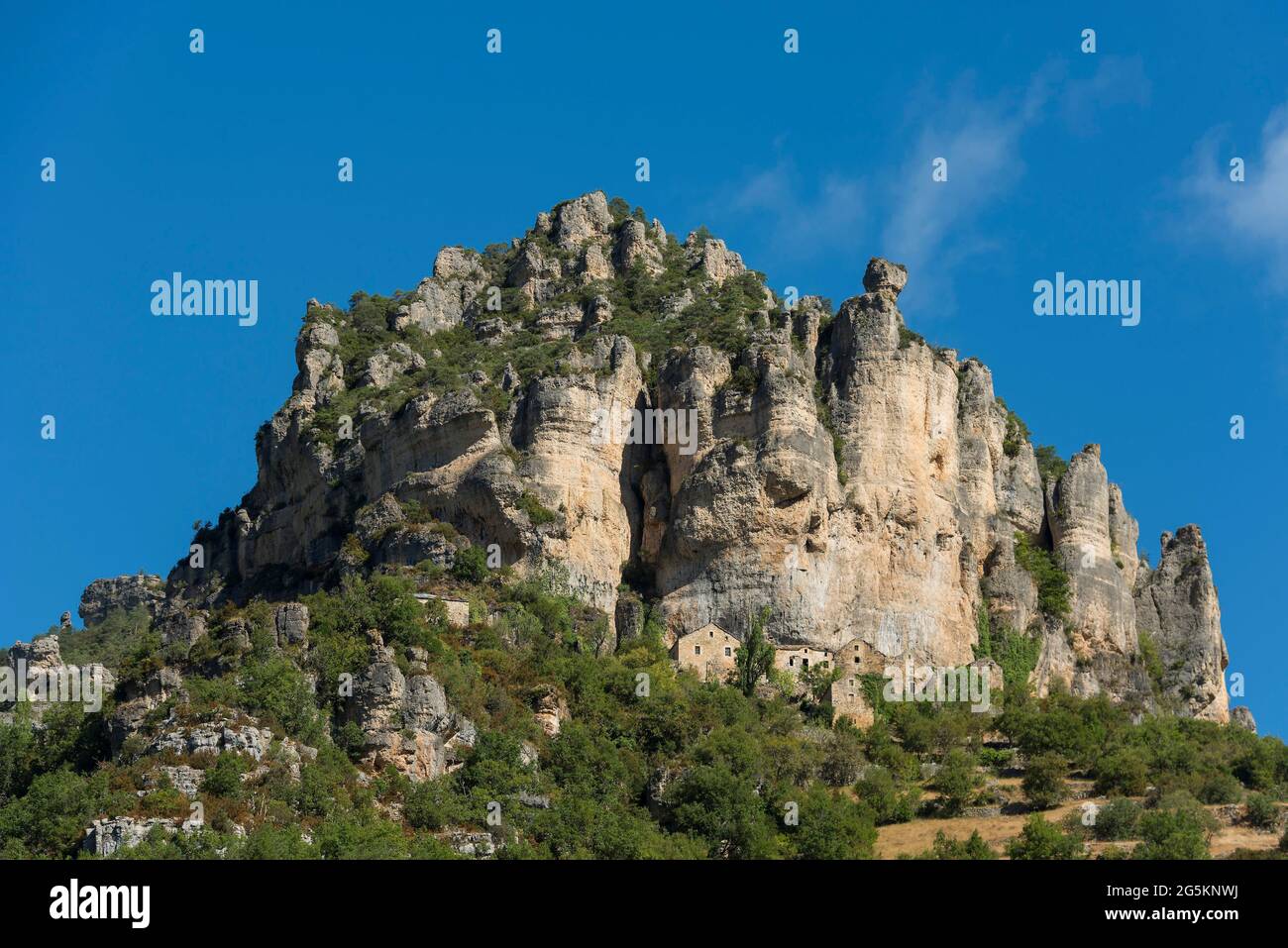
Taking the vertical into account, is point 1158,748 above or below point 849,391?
below

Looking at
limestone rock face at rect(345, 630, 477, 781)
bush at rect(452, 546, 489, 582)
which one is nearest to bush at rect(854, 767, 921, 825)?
limestone rock face at rect(345, 630, 477, 781)

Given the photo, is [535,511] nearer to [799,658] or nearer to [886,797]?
[799,658]

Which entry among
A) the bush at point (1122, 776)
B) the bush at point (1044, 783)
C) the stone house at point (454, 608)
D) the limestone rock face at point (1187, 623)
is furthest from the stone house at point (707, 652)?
the limestone rock face at point (1187, 623)

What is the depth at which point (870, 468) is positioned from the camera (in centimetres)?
8006

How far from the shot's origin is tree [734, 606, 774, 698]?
73.4 meters

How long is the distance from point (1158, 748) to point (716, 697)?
48.7ft

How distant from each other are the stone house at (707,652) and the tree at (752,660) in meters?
0.28

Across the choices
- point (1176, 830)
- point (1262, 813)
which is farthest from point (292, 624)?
point (1262, 813)

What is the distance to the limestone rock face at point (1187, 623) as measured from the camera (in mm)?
84312

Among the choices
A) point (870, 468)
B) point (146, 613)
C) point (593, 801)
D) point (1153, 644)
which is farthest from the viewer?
point (146, 613)

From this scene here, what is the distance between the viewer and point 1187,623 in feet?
283
